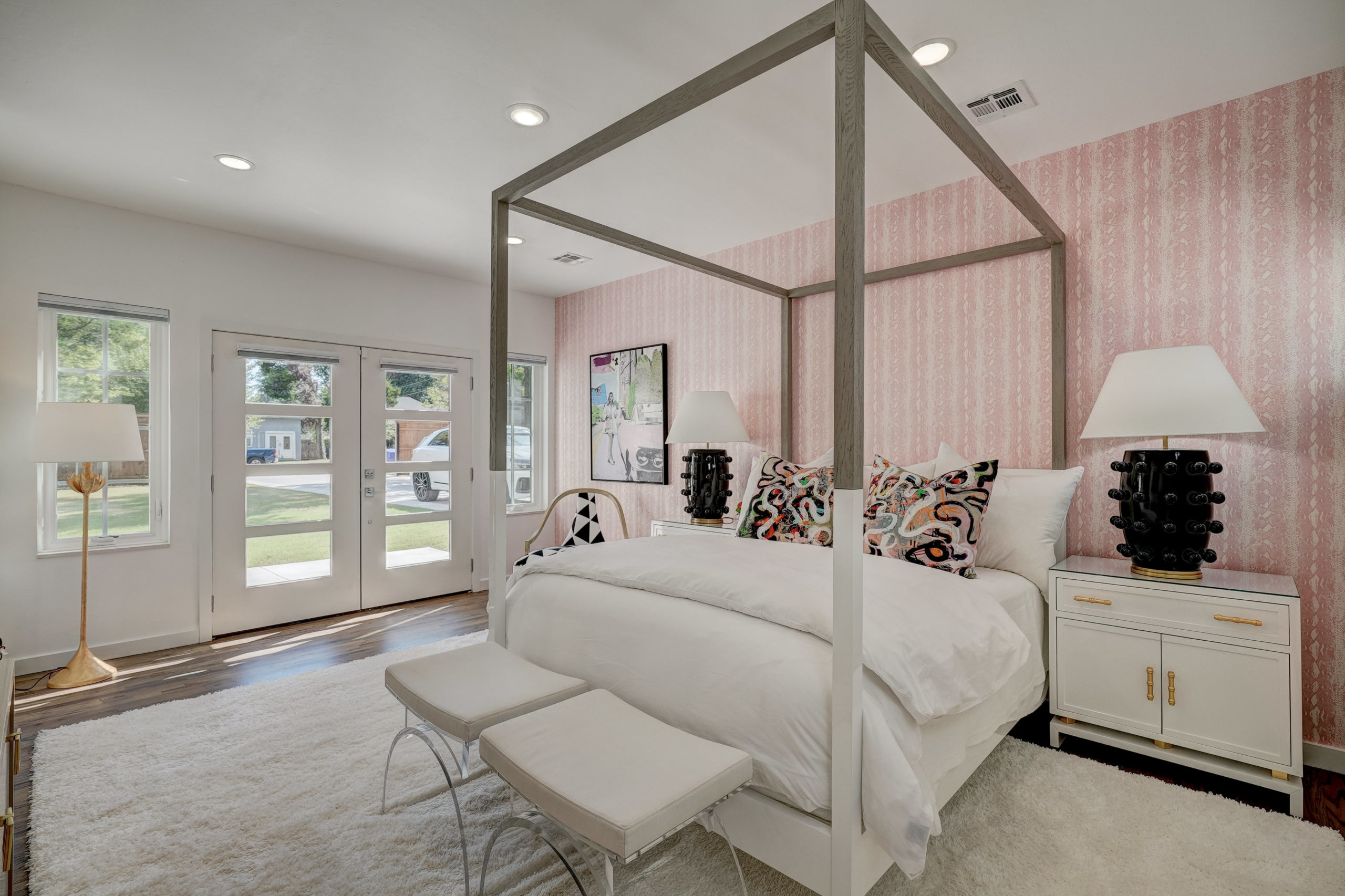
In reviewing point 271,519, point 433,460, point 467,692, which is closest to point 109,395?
point 271,519

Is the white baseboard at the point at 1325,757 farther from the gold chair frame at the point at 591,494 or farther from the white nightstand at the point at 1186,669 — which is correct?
the gold chair frame at the point at 591,494

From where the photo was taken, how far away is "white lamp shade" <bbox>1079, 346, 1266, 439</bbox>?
2.08m

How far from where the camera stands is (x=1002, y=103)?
8.03 ft

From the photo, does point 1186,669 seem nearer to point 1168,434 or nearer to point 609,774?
point 1168,434

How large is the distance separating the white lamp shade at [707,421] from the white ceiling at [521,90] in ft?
3.70

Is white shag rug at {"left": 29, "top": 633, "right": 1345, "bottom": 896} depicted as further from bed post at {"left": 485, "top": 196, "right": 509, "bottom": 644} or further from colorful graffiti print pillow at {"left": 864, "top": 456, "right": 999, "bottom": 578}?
colorful graffiti print pillow at {"left": 864, "top": 456, "right": 999, "bottom": 578}

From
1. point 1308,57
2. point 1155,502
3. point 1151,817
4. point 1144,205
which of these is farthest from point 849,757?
point 1308,57

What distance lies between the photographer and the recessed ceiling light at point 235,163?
288 cm

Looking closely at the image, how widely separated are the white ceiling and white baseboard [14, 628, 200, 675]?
2501 millimetres

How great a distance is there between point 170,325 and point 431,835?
348 centimetres

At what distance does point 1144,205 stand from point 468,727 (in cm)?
329

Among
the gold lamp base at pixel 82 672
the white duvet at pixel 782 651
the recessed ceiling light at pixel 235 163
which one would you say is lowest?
the gold lamp base at pixel 82 672

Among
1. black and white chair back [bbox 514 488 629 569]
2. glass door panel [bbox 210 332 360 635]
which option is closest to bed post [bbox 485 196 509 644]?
black and white chair back [bbox 514 488 629 569]

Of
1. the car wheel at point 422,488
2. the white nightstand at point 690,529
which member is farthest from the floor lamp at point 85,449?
the white nightstand at point 690,529
